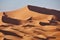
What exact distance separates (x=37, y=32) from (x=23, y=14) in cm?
27

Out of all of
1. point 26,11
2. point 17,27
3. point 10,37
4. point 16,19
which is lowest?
point 10,37

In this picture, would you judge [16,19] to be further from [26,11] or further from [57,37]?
[57,37]

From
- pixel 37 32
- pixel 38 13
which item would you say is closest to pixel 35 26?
pixel 37 32

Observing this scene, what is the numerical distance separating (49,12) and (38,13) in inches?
3.8

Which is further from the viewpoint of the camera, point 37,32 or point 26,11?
point 26,11

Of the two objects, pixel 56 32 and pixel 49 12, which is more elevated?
pixel 49 12

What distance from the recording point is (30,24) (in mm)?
1449

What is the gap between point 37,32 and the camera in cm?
139

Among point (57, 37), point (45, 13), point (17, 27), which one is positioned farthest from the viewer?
point (45, 13)

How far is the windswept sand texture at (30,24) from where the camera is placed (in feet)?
4.48

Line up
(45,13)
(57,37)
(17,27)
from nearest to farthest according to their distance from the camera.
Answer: (57,37) → (17,27) → (45,13)

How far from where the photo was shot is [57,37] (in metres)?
1.34

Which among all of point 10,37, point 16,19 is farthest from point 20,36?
point 16,19

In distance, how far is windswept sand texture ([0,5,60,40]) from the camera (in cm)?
137
